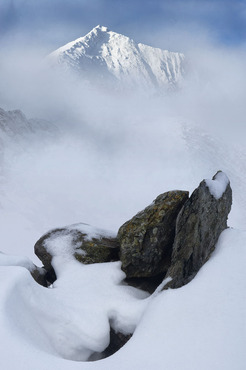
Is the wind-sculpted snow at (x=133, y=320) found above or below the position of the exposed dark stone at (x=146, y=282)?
above

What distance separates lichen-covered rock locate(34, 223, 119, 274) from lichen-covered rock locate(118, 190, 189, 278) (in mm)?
1479

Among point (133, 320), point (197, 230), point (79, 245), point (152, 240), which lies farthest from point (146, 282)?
point (79, 245)

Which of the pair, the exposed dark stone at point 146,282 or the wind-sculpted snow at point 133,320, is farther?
the exposed dark stone at point 146,282

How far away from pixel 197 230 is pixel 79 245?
23.5ft

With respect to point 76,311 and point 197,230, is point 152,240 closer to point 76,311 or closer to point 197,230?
point 197,230

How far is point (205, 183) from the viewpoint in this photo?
1399 cm

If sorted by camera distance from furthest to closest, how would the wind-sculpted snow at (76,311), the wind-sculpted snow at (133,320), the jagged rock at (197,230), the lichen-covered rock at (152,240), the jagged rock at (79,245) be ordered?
the jagged rock at (79,245) → the lichen-covered rock at (152,240) → the jagged rock at (197,230) → the wind-sculpted snow at (76,311) → the wind-sculpted snow at (133,320)

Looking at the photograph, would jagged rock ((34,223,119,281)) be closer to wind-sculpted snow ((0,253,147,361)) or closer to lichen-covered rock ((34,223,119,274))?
lichen-covered rock ((34,223,119,274))

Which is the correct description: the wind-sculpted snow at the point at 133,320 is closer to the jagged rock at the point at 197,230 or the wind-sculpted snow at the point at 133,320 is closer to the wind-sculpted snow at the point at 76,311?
the wind-sculpted snow at the point at 76,311

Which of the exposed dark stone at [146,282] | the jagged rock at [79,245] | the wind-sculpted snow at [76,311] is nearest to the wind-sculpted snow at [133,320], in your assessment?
the wind-sculpted snow at [76,311]

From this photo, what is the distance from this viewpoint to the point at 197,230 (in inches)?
521

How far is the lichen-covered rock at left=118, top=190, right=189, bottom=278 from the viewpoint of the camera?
14.9m

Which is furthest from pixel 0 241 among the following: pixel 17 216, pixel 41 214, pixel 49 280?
pixel 49 280

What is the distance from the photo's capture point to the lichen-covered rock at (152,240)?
49.0 ft
